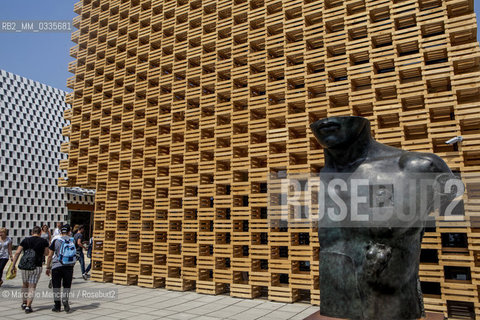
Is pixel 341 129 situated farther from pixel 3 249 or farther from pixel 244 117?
pixel 3 249

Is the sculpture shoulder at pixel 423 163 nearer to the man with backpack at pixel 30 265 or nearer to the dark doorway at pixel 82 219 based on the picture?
the man with backpack at pixel 30 265

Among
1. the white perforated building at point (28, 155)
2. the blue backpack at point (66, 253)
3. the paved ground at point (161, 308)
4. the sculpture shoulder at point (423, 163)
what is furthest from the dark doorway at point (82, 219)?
the sculpture shoulder at point (423, 163)

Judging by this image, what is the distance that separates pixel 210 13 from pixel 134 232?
7688 millimetres

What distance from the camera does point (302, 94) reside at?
906 centimetres

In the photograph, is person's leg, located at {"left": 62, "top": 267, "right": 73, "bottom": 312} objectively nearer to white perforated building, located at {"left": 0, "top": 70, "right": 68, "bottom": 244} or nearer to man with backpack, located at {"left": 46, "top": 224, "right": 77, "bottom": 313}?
man with backpack, located at {"left": 46, "top": 224, "right": 77, "bottom": 313}

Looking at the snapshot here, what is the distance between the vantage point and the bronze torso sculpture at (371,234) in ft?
8.18

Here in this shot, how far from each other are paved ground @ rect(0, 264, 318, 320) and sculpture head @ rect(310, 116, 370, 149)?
546 centimetres

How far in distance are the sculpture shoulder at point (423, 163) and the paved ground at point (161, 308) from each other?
5.53 meters

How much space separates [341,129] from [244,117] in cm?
720

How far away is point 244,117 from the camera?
32.4 feet

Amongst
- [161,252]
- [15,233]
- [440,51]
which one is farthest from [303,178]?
[15,233]

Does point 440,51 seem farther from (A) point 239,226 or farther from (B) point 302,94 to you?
(A) point 239,226

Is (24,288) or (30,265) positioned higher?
(30,265)

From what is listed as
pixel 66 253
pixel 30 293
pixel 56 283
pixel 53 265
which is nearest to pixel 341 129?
pixel 66 253
